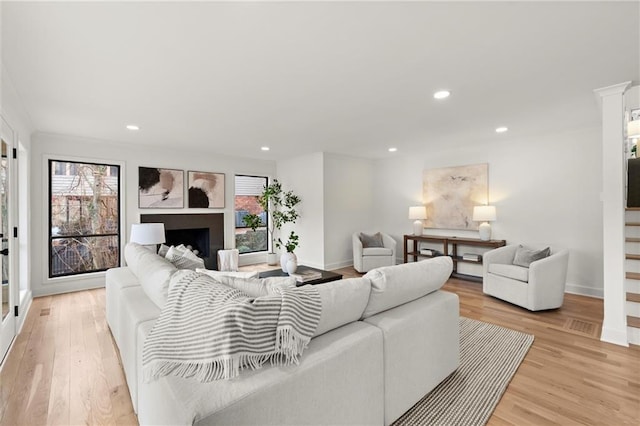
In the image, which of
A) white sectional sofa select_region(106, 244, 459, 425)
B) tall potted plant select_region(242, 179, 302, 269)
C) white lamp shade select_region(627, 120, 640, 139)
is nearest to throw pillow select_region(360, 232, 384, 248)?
tall potted plant select_region(242, 179, 302, 269)

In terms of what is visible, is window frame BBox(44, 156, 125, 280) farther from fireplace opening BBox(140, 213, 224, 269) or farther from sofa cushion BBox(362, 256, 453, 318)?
sofa cushion BBox(362, 256, 453, 318)

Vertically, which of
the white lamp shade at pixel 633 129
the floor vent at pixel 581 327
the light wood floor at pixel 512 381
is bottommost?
the light wood floor at pixel 512 381

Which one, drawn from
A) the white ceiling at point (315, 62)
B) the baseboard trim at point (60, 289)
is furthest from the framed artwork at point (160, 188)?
the baseboard trim at point (60, 289)

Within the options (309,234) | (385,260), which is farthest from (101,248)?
(385,260)

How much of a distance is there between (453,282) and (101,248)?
5602 mm

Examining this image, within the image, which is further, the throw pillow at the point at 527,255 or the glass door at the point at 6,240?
the throw pillow at the point at 527,255

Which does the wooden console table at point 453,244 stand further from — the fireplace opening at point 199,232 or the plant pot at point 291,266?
the fireplace opening at point 199,232

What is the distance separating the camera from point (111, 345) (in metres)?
2.68

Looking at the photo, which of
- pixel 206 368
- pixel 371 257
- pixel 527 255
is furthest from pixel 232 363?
pixel 371 257

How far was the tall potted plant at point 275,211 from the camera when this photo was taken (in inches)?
241

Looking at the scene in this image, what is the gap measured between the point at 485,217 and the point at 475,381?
128 inches

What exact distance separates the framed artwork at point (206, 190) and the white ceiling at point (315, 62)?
181cm

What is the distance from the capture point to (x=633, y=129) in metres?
2.84

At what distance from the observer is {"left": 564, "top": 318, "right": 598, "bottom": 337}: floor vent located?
113 inches
